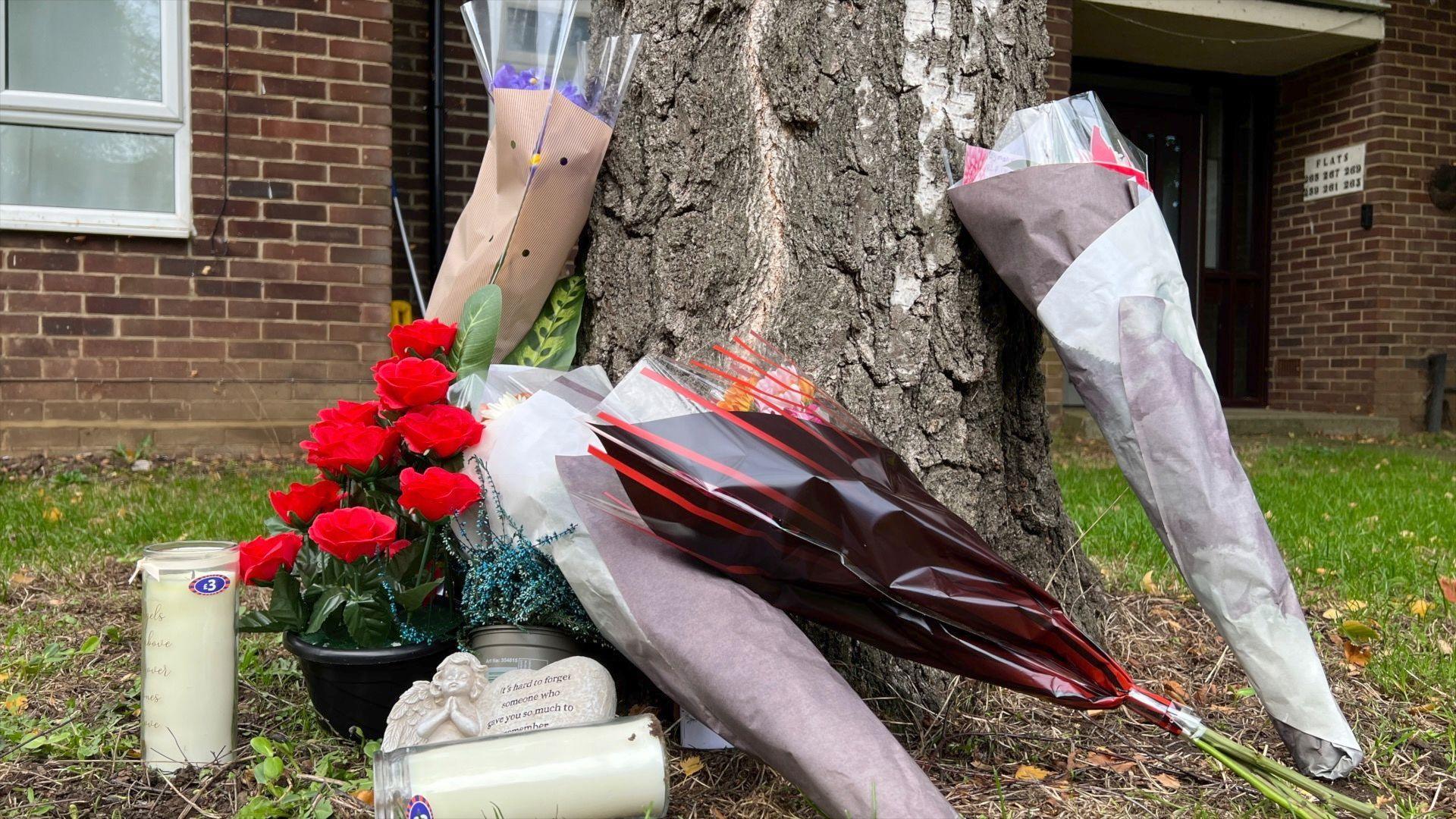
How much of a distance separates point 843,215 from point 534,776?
1078 millimetres

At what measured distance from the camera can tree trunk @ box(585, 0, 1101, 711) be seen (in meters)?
1.91

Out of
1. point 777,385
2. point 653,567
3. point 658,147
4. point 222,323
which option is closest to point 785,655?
point 653,567

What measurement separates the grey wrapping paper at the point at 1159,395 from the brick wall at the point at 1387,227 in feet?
26.5

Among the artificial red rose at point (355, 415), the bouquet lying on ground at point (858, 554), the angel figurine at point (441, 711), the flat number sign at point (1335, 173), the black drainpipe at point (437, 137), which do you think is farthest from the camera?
the flat number sign at point (1335, 173)

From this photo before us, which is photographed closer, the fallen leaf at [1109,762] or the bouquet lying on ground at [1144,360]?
the bouquet lying on ground at [1144,360]

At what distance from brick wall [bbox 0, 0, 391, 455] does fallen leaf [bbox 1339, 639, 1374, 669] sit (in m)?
4.68

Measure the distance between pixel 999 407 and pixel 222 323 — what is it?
4.55 meters

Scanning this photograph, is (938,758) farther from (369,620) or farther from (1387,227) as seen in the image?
(1387,227)

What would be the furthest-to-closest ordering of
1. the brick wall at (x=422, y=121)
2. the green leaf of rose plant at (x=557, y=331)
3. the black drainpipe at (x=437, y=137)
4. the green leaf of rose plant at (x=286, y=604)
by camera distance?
the brick wall at (x=422, y=121) < the black drainpipe at (x=437, y=137) < the green leaf of rose plant at (x=557, y=331) < the green leaf of rose plant at (x=286, y=604)

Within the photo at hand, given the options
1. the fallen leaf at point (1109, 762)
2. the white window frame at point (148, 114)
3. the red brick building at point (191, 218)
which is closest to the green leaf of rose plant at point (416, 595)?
the fallen leaf at point (1109, 762)

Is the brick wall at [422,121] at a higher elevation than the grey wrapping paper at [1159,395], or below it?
A: higher

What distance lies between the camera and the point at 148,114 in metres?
5.37

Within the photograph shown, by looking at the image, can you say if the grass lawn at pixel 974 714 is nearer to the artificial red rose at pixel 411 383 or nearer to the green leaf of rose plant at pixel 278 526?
the green leaf of rose plant at pixel 278 526

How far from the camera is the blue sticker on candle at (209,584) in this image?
162 cm
